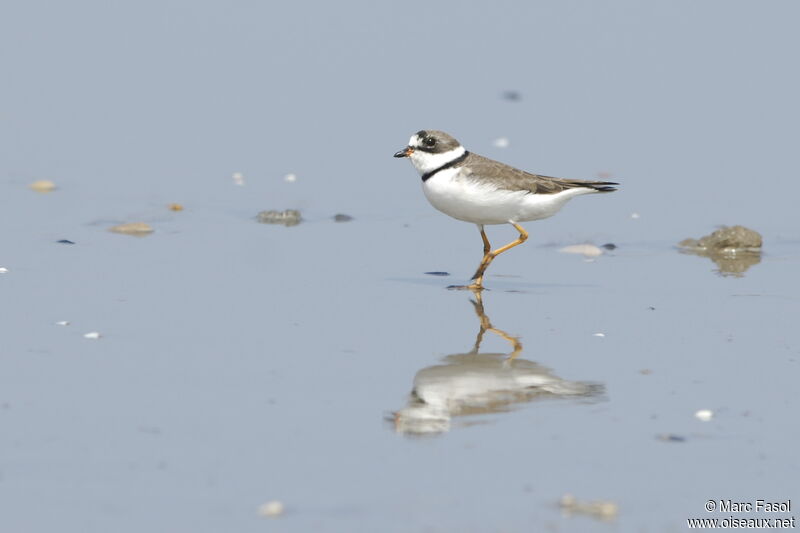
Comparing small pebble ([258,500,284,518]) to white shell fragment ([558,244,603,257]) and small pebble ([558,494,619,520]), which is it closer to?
small pebble ([558,494,619,520])

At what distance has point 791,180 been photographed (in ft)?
41.3

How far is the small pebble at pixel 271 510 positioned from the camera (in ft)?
16.6

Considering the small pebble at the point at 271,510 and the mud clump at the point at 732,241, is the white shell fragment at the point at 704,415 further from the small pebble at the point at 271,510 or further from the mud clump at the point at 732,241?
the mud clump at the point at 732,241

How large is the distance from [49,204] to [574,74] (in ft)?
24.9

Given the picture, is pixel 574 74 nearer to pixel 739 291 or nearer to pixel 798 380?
pixel 739 291

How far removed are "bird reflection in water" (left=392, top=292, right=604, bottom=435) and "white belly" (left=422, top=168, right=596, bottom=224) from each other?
6.95 feet

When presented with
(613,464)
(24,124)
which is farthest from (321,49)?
(613,464)

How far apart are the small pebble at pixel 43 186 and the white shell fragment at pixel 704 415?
7.05 metres

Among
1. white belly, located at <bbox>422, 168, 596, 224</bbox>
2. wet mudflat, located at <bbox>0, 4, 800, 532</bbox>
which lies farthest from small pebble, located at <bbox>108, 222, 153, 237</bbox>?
white belly, located at <bbox>422, 168, 596, 224</bbox>

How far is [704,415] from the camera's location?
6453mm

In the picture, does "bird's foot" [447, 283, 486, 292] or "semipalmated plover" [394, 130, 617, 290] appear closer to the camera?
"bird's foot" [447, 283, 486, 292]

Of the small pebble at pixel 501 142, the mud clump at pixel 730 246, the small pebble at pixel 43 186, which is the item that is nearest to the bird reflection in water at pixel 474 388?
the mud clump at pixel 730 246

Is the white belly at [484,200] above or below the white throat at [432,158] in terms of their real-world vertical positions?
below

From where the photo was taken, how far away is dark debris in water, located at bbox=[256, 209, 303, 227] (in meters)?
11.0
